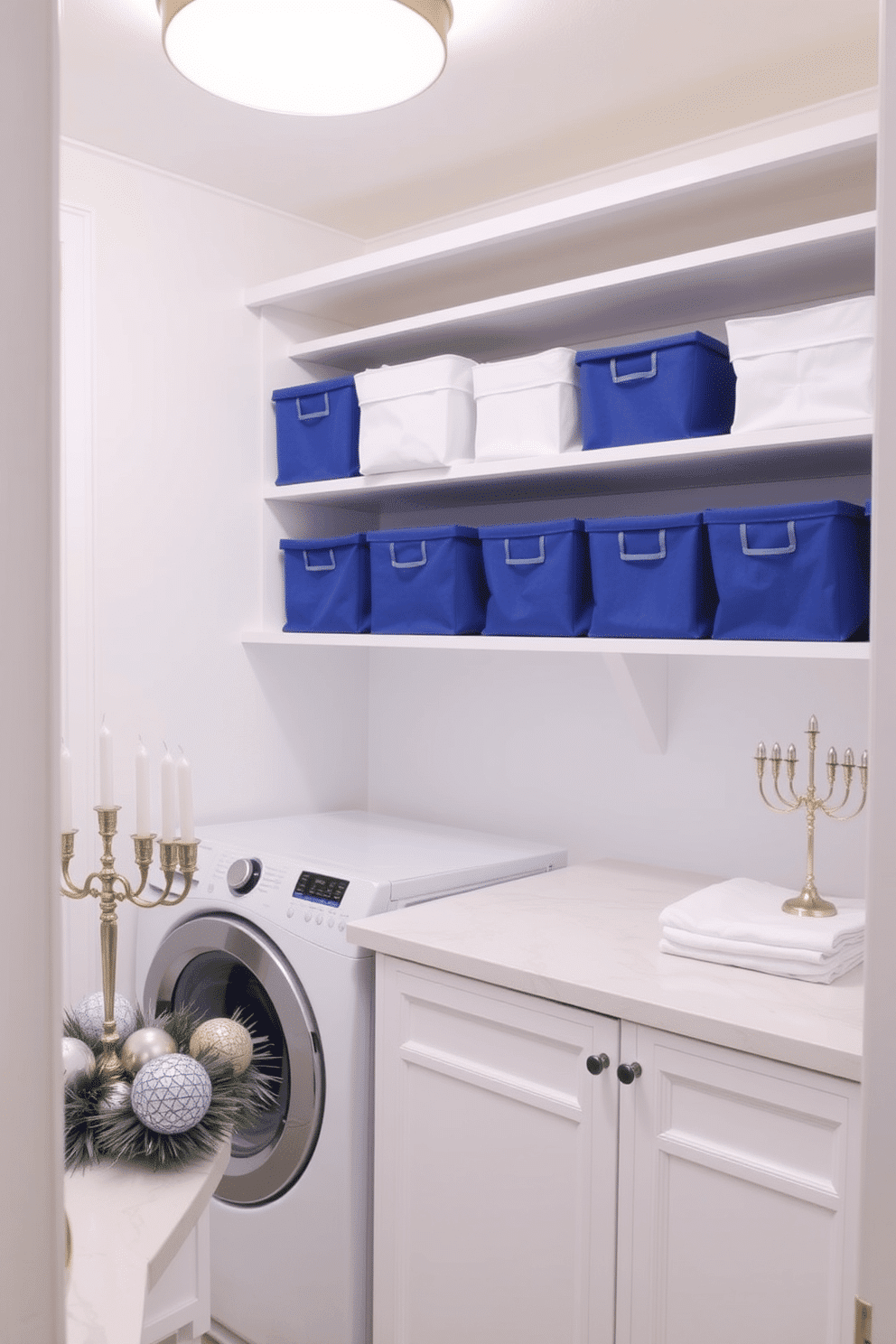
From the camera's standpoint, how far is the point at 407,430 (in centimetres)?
243

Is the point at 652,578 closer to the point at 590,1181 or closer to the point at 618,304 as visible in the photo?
the point at 618,304

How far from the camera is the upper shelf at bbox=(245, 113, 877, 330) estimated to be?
1.90m

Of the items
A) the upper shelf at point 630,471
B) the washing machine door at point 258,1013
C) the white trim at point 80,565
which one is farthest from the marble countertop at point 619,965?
the upper shelf at point 630,471

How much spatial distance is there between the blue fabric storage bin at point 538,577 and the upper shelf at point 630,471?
0.43 ft

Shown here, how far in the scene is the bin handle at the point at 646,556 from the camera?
Answer: 2078 millimetres

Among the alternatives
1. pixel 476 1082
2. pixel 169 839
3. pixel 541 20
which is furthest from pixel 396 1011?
pixel 541 20

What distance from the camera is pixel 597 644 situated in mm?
2184

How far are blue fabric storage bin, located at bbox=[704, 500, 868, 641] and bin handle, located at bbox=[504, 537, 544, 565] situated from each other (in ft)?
1.28

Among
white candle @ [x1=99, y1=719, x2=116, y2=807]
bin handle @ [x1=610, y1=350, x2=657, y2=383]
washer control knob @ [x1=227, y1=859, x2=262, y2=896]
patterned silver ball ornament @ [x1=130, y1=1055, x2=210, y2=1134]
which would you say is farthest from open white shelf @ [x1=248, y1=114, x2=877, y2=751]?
patterned silver ball ornament @ [x1=130, y1=1055, x2=210, y2=1134]

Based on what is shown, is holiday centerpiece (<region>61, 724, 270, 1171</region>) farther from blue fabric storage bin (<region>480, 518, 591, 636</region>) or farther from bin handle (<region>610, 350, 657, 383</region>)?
bin handle (<region>610, 350, 657, 383</region>)

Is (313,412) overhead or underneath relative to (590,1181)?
overhead

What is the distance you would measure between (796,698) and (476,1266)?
130cm

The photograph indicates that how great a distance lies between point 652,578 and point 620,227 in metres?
0.76

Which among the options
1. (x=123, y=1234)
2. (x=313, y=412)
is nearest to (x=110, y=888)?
(x=123, y=1234)
